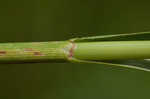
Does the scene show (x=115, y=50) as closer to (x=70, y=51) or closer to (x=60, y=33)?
(x=70, y=51)

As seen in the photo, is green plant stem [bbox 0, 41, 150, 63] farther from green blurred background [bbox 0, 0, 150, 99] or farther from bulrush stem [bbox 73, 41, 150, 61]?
green blurred background [bbox 0, 0, 150, 99]

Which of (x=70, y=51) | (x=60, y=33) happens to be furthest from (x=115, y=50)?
(x=60, y=33)

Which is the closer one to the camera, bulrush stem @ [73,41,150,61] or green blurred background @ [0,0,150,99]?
bulrush stem @ [73,41,150,61]

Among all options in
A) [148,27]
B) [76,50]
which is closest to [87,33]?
[148,27]

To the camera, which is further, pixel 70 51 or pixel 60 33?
pixel 60 33

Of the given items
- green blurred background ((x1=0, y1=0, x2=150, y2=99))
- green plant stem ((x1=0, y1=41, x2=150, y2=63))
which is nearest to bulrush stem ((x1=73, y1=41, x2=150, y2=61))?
green plant stem ((x1=0, y1=41, x2=150, y2=63))

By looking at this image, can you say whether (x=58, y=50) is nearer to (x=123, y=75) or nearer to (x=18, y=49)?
(x=18, y=49)

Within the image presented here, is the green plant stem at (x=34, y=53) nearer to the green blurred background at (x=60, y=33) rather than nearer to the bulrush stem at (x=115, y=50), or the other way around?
the bulrush stem at (x=115, y=50)

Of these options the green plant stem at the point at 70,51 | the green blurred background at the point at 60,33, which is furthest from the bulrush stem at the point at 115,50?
the green blurred background at the point at 60,33
